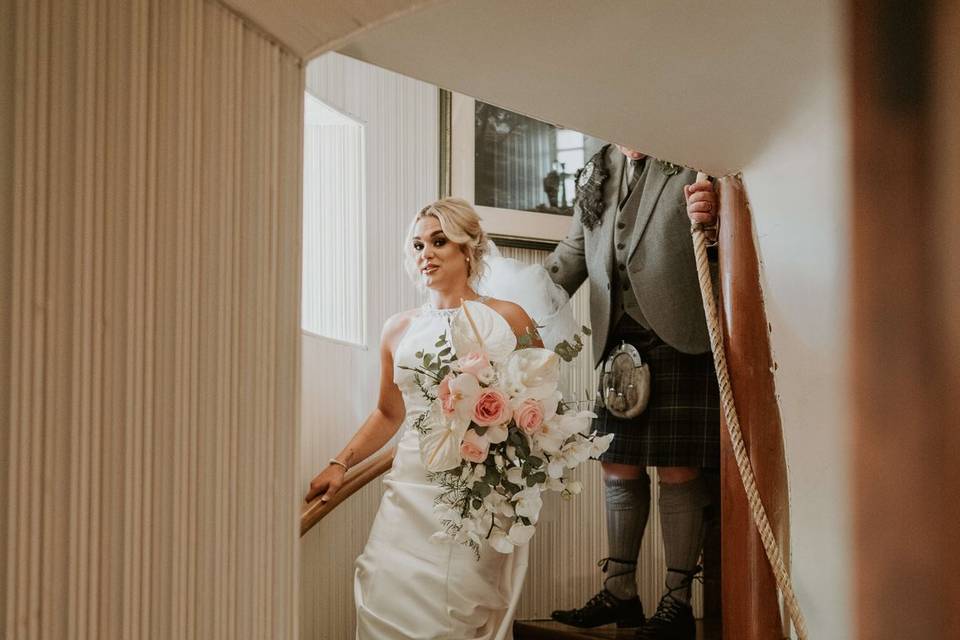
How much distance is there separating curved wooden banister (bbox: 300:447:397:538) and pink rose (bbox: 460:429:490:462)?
47 centimetres

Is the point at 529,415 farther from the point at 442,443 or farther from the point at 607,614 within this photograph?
the point at 607,614

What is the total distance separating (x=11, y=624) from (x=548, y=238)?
2885 millimetres

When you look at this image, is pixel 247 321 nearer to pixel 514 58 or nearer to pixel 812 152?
pixel 514 58

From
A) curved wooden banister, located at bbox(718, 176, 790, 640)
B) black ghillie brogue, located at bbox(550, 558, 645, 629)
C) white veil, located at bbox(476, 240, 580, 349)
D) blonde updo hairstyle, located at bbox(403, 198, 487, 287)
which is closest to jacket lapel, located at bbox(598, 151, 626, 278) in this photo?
white veil, located at bbox(476, 240, 580, 349)

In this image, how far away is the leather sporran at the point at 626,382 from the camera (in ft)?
9.09

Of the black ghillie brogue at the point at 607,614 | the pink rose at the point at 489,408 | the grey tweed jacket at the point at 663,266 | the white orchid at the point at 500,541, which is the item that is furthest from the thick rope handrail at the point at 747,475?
the black ghillie brogue at the point at 607,614

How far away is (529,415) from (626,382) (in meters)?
0.62

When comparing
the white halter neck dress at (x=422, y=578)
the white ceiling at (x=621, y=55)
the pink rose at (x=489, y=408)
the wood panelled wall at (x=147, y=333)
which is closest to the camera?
the wood panelled wall at (x=147, y=333)

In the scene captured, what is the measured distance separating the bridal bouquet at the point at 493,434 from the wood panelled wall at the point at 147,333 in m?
1.28

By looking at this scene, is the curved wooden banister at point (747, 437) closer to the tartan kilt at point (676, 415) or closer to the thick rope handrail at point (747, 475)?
the thick rope handrail at point (747, 475)

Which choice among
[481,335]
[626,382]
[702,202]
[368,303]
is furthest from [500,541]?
[368,303]

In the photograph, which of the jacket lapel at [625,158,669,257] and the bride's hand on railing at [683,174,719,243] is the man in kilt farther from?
the bride's hand on railing at [683,174,719,243]

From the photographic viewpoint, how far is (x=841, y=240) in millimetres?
1178

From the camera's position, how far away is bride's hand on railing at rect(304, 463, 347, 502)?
2.64 metres
